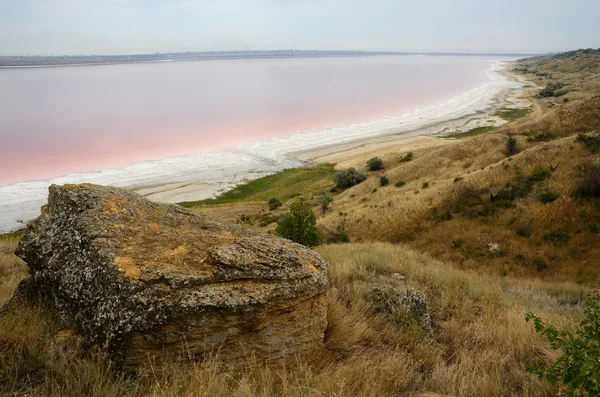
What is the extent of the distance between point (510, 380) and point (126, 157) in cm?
5439

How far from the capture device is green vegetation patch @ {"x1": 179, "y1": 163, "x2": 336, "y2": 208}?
39000 mm

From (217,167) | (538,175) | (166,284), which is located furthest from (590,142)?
(217,167)

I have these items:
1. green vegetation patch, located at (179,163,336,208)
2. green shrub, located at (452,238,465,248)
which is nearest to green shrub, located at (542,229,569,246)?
green shrub, located at (452,238,465,248)

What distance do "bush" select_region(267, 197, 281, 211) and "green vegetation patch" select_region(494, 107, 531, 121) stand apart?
48703 mm

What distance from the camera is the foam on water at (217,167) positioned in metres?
36.2

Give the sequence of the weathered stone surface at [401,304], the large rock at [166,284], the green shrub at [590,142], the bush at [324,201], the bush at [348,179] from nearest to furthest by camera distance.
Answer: the large rock at [166,284] → the weathered stone surface at [401,304] → the green shrub at [590,142] → the bush at [324,201] → the bush at [348,179]

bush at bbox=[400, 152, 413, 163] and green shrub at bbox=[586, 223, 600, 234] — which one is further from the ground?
green shrub at bbox=[586, 223, 600, 234]

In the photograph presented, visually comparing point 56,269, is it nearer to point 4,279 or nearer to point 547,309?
point 4,279

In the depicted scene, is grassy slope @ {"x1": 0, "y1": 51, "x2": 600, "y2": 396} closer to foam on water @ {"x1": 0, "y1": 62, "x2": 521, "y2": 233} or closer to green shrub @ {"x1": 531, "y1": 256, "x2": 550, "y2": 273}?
green shrub @ {"x1": 531, "y1": 256, "x2": 550, "y2": 273}

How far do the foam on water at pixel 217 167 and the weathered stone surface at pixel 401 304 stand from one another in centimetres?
3415

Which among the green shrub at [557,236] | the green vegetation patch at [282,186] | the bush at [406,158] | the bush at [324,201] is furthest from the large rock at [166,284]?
the bush at [406,158]

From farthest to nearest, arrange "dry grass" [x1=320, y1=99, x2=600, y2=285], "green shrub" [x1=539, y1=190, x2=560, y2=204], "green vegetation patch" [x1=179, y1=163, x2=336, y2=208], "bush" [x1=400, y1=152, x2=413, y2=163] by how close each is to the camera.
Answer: "bush" [x1=400, y1=152, x2=413, y2=163], "green vegetation patch" [x1=179, y1=163, x2=336, y2=208], "green shrub" [x1=539, y1=190, x2=560, y2=204], "dry grass" [x1=320, y1=99, x2=600, y2=285]

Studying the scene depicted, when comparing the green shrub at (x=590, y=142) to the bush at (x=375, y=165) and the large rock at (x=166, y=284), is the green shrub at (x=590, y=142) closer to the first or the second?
the bush at (x=375, y=165)

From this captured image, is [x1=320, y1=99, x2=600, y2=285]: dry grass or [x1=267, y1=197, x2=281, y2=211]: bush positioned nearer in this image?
[x1=320, y1=99, x2=600, y2=285]: dry grass
